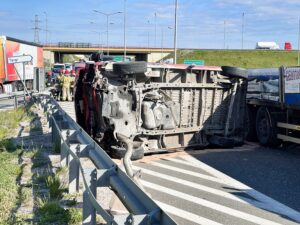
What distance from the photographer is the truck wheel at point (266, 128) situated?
10914mm

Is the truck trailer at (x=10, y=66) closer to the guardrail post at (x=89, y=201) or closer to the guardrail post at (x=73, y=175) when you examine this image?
the guardrail post at (x=73, y=175)

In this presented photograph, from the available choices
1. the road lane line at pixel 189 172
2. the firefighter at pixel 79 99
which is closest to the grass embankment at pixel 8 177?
the firefighter at pixel 79 99

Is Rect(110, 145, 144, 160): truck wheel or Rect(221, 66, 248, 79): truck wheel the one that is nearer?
Rect(110, 145, 144, 160): truck wheel

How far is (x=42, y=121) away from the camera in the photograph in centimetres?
1334

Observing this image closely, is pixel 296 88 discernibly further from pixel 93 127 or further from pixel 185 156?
pixel 93 127

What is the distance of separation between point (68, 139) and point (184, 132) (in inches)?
161

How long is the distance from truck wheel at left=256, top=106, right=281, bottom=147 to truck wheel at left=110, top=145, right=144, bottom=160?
329 cm

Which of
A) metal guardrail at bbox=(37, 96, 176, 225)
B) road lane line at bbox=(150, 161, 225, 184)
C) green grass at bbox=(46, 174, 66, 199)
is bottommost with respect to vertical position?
road lane line at bbox=(150, 161, 225, 184)

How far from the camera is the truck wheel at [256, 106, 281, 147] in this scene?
35.8 feet

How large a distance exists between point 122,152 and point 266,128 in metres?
3.83

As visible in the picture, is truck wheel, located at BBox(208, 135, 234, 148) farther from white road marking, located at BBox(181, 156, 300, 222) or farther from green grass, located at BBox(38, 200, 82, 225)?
green grass, located at BBox(38, 200, 82, 225)

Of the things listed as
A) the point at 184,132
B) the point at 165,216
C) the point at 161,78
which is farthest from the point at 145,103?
the point at 165,216

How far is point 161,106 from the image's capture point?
31.4 ft

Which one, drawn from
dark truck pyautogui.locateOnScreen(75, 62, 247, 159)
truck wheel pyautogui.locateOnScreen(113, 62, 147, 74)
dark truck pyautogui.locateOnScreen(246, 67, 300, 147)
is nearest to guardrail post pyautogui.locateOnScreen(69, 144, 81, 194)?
dark truck pyautogui.locateOnScreen(75, 62, 247, 159)
